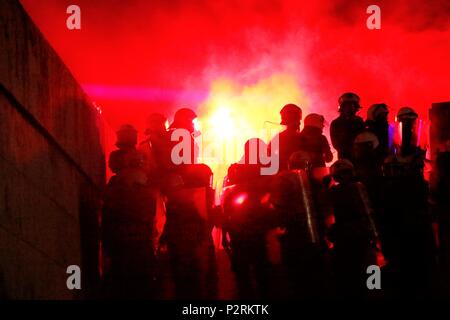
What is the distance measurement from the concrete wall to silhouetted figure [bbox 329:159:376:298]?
122 inches

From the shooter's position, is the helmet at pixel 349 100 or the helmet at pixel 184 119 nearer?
the helmet at pixel 184 119

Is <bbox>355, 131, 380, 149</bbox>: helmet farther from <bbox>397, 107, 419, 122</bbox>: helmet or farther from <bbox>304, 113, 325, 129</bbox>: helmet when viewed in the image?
<bbox>304, 113, 325, 129</bbox>: helmet

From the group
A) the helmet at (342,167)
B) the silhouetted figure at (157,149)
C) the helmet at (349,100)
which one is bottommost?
the helmet at (342,167)

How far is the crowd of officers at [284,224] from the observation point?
8.80 m

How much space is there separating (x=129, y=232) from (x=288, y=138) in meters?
2.64

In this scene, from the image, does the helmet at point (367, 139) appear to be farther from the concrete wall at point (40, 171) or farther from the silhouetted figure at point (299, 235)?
the concrete wall at point (40, 171)

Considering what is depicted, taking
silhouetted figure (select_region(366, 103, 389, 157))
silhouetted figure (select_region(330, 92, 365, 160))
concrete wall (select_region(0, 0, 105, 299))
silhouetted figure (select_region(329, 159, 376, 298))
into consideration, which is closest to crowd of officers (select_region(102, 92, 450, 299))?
silhouetted figure (select_region(329, 159, 376, 298))

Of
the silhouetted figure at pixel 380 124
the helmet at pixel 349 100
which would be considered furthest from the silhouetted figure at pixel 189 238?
the silhouetted figure at pixel 380 124

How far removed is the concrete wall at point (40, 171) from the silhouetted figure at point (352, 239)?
3.09 meters

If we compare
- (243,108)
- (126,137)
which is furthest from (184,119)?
(243,108)

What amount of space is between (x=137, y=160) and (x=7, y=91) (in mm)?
3248

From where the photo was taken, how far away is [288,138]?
10148 millimetres

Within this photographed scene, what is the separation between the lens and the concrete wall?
6.31 m
